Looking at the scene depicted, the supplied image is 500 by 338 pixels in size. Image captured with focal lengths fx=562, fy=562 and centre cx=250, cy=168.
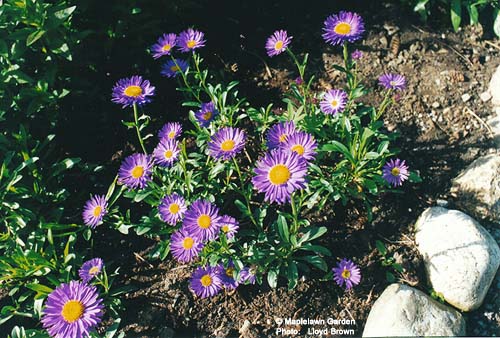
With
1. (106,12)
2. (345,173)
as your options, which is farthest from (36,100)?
(345,173)

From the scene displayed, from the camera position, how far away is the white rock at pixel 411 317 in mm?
2697

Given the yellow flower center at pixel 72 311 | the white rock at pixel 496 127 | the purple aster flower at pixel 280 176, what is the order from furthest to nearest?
the white rock at pixel 496 127 < the yellow flower center at pixel 72 311 < the purple aster flower at pixel 280 176

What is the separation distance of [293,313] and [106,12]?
215cm

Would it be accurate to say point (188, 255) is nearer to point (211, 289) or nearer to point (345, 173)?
point (211, 289)

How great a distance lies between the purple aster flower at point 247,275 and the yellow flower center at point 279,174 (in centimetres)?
61


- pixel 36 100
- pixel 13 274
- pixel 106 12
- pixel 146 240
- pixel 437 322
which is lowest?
pixel 437 322

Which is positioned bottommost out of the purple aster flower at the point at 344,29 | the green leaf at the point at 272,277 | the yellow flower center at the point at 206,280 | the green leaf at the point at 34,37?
the green leaf at the point at 272,277

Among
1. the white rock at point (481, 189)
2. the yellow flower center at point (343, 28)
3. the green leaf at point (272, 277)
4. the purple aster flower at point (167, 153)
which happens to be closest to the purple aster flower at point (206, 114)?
the purple aster flower at point (167, 153)

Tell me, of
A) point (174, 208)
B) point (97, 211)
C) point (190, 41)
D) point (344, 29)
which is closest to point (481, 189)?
point (344, 29)

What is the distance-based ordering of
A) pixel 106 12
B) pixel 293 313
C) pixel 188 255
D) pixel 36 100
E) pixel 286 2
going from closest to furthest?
pixel 188 255
pixel 293 313
pixel 36 100
pixel 106 12
pixel 286 2

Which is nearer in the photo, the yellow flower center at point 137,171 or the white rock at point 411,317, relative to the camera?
the white rock at point 411,317

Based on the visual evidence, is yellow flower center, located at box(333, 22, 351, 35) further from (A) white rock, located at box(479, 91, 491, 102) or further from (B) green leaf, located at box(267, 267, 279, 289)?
(B) green leaf, located at box(267, 267, 279, 289)

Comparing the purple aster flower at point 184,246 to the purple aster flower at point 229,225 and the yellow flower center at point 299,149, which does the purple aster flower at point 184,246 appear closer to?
the purple aster flower at point 229,225

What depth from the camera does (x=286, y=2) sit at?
13.3 feet
